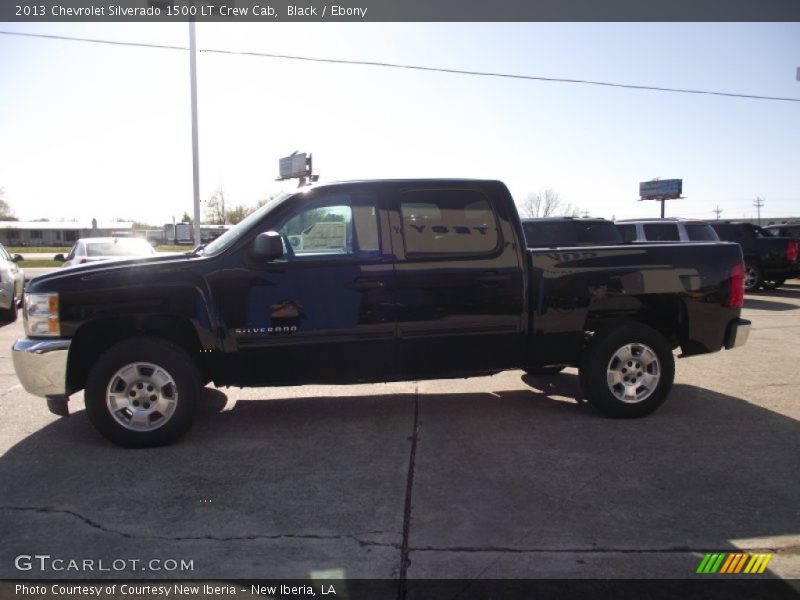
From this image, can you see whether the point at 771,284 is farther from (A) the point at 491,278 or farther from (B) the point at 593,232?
(A) the point at 491,278

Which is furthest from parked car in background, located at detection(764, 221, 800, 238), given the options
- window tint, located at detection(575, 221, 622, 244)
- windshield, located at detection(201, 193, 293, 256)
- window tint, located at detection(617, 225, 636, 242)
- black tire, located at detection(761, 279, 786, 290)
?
windshield, located at detection(201, 193, 293, 256)

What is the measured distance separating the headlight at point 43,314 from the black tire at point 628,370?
423cm

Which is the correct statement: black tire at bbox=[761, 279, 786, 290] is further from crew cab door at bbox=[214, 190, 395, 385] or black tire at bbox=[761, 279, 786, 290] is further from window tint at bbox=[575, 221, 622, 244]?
crew cab door at bbox=[214, 190, 395, 385]

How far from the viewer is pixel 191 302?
4586 millimetres

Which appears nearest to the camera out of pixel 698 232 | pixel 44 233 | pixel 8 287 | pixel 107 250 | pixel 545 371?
pixel 545 371

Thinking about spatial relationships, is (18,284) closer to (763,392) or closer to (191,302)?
(191,302)

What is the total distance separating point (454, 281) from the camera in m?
4.91

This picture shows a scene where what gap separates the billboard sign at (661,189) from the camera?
217ft

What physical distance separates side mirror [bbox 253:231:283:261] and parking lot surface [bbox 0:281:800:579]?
1478 millimetres

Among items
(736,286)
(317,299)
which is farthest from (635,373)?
(317,299)

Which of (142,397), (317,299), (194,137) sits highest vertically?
(194,137)

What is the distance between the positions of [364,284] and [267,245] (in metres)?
0.81

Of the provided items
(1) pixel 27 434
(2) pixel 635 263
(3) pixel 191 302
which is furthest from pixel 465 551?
(1) pixel 27 434

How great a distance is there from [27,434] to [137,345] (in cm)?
140
